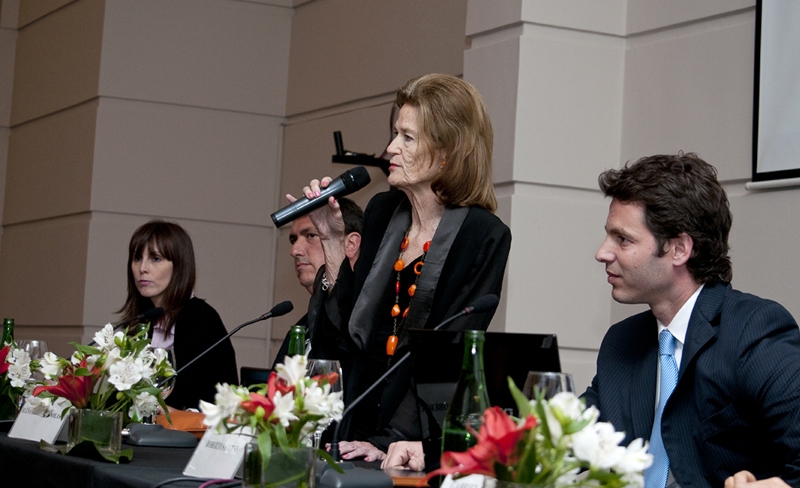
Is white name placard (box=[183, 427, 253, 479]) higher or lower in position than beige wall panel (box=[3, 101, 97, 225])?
lower

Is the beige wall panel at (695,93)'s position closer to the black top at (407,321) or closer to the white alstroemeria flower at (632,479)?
the black top at (407,321)

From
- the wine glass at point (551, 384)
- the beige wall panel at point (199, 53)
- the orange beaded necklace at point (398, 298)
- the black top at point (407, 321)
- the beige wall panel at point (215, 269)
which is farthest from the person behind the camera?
the beige wall panel at point (199, 53)

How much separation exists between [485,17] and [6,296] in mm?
3687

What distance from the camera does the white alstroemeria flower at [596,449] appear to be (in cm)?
98

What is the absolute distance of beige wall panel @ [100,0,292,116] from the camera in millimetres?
5148

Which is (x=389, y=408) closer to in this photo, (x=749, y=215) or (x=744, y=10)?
(x=749, y=215)

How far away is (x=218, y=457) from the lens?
1658 millimetres

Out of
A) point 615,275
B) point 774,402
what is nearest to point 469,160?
point 615,275

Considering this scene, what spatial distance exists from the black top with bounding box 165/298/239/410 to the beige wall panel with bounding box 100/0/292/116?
73.6 inches

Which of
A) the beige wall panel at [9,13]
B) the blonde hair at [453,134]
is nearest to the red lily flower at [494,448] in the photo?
the blonde hair at [453,134]

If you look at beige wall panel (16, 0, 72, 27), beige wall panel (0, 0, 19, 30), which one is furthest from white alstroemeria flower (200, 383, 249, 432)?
beige wall panel (0, 0, 19, 30)

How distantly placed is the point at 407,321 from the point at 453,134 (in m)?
0.47

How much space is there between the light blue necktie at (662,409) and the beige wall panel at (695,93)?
3.68ft

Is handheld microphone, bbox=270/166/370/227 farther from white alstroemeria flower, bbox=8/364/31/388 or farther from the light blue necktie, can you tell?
the light blue necktie
